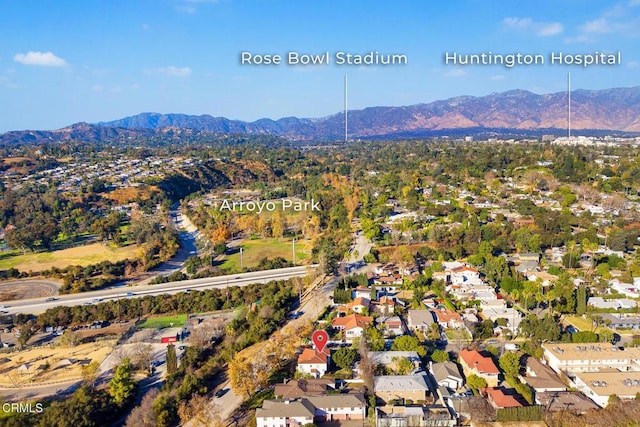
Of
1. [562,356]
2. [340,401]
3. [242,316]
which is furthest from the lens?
[242,316]

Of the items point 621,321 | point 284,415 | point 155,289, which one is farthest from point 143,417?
point 621,321

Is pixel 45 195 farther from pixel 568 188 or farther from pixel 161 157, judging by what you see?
pixel 568 188

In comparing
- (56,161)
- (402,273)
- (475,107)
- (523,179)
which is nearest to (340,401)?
(402,273)

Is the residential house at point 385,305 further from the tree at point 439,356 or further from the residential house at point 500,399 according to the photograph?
the residential house at point 500,399

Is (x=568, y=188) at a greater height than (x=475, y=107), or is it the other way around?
(x=475, y=107)

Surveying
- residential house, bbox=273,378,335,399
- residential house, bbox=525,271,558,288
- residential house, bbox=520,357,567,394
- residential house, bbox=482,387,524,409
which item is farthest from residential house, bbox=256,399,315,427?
residential house, bbox=525,271,558,288

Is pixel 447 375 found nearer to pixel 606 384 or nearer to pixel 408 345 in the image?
pixel 408 345

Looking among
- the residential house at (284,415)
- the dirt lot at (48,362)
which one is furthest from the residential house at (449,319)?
the dirt lot at (48,362)
